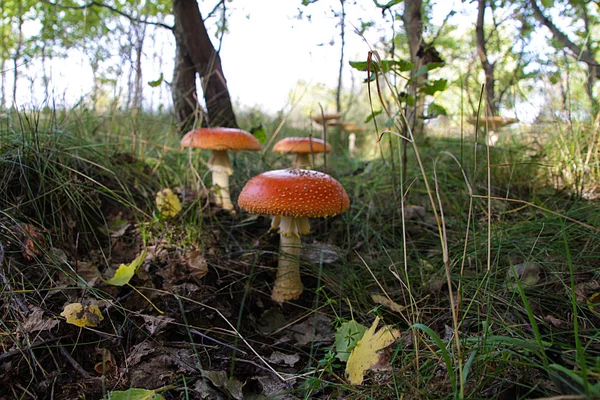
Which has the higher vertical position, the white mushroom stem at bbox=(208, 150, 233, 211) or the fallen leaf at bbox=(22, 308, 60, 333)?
the white mushroom stem at bbox=(208, 150, 233, 211)

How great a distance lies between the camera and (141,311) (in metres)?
1.93

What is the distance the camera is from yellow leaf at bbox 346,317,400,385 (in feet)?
4.94

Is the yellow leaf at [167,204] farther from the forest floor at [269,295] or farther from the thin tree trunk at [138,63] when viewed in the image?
the thin tree trunk at [138,63]

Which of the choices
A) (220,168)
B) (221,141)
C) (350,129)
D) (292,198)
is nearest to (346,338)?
(292,198)

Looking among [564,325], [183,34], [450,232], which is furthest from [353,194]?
[183,34]

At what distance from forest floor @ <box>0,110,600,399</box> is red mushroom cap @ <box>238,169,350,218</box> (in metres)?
0.42

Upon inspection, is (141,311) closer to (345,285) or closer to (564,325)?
(345,285)

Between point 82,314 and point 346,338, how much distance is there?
1.26 m

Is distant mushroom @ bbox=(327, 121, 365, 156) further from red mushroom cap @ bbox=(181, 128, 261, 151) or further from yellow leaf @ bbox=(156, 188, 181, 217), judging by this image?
yellow leaf @ bbox=(156, 188, 181, 217)

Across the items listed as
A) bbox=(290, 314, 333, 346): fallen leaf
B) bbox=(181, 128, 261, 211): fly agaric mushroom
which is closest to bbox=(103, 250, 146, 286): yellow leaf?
bbox=(290, 314, 333, 346): fallen leaf

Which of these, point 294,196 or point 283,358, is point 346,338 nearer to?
point 283,358

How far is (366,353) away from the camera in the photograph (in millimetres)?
1558

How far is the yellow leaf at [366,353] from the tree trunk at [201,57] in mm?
3901

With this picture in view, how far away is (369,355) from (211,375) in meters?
0.72
